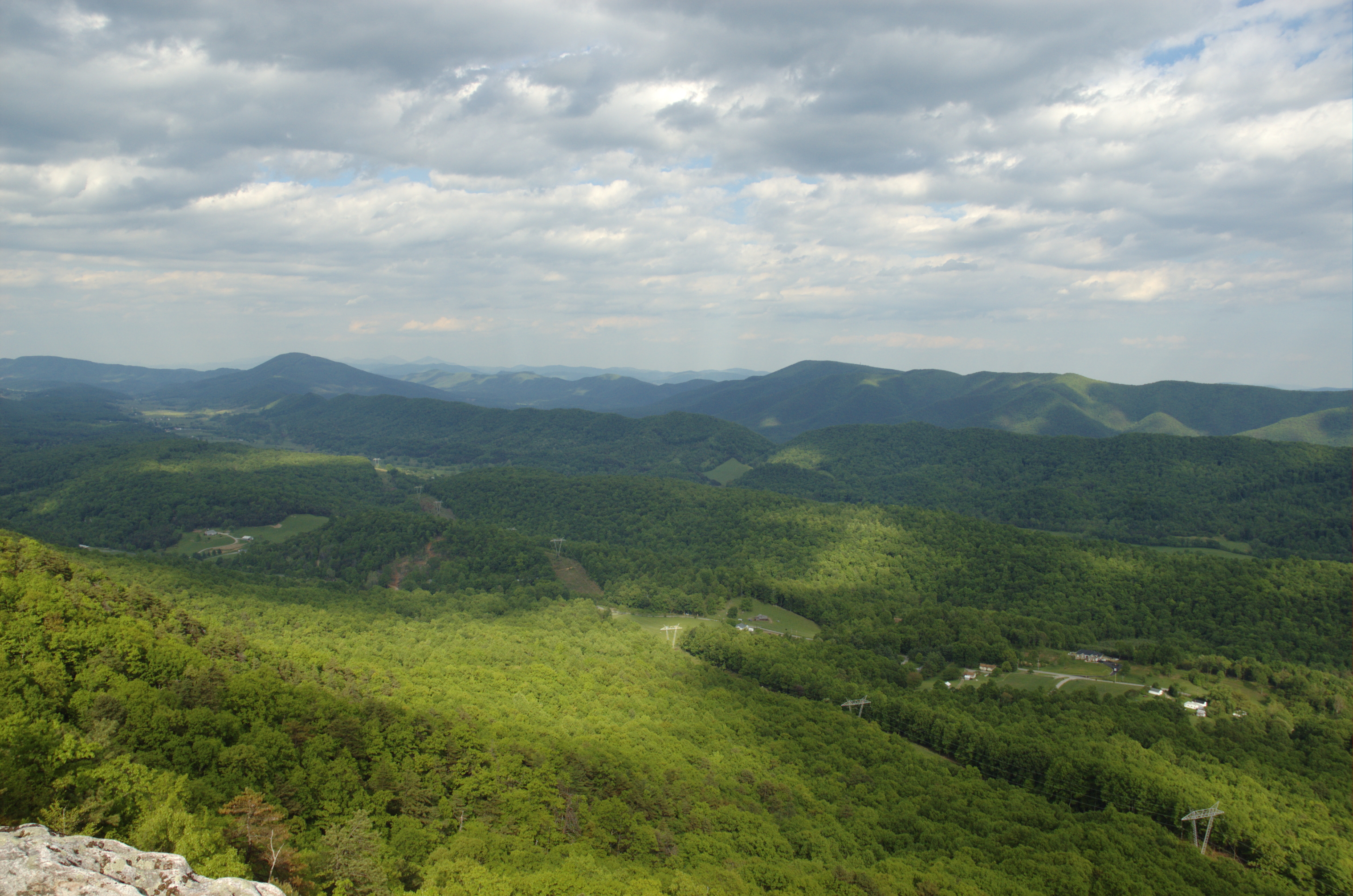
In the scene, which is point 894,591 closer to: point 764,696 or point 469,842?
point 764,696

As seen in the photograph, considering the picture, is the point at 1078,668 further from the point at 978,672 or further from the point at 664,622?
the point at 664,622

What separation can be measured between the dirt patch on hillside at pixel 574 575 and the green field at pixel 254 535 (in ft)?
148

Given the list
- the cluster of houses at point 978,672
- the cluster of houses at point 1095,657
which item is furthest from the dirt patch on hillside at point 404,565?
the cluster of houses at point 1095,657

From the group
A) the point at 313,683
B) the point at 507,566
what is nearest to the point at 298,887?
the point at 313,683

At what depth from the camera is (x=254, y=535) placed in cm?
12738

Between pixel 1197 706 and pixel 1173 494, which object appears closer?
pixel 1197 706

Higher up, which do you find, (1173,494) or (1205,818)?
(1173,494)

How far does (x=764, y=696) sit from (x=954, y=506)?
130m

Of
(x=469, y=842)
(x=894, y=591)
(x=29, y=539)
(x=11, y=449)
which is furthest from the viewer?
(x=11, y=449)

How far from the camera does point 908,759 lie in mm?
53156

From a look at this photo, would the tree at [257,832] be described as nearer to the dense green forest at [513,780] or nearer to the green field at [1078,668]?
the dense green forest at [513,780]

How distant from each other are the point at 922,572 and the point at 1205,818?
2545 inches

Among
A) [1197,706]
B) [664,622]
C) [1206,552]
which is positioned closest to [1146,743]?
[1197,706]

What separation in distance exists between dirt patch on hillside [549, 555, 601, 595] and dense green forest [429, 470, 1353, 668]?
1.78m
